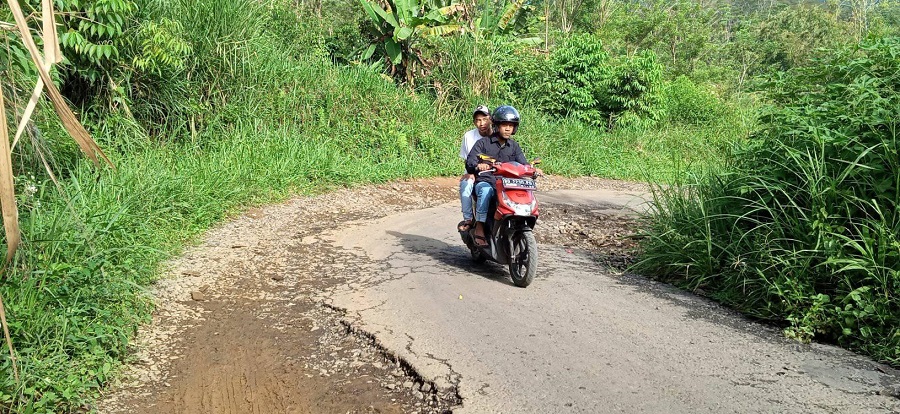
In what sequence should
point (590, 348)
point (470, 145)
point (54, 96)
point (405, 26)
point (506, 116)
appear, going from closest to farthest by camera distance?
point (54, 96) → point (590, 348) → point (506, 116) → point (470, 145) → point (405, 26)

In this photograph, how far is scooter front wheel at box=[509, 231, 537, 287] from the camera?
5538 millimetres

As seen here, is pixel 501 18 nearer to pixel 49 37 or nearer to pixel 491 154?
pixel 491 154

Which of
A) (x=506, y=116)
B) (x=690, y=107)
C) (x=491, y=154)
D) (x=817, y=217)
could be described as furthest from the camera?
(x=690, y=107)

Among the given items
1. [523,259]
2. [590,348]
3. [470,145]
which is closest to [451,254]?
[470,145]

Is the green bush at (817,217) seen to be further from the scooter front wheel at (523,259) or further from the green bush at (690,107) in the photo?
the green bush at (690,107)

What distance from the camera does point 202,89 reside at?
36.7 feet

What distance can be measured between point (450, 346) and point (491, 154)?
8.16 ft

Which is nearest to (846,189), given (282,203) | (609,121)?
(282,203)

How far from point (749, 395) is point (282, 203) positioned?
7114 millimetres

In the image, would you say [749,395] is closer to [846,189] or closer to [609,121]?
[846,189]

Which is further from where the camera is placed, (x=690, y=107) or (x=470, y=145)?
(x=690, y=107)

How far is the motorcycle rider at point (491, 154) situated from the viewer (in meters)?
6.13

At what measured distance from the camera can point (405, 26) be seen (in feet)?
52.7

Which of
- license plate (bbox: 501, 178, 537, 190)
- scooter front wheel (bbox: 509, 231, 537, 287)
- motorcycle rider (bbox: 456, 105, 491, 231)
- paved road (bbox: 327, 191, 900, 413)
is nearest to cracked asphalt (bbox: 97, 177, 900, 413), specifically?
paved road (bbox: 327, 191, 900, 413)
